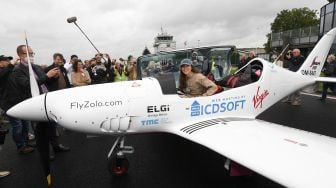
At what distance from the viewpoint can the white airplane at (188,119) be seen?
265 centimetres

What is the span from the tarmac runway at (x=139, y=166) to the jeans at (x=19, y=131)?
0.26 m

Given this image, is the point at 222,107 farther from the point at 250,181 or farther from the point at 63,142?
the point at 63,142

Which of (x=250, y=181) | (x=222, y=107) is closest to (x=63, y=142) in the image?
(x=222, y=107)

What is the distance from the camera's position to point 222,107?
3984mm

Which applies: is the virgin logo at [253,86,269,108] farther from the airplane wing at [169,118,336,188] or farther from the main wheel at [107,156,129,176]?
the main wheel at [107,156,129,176]

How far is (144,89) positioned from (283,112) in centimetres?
558

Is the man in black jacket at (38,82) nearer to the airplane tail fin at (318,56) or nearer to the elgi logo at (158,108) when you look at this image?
the elgi logo at (158,108)

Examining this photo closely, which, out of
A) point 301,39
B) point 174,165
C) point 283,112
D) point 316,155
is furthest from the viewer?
point 301,39

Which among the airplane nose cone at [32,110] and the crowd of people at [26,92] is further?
the crowd of people at [26,92]

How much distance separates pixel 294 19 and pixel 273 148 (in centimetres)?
7230

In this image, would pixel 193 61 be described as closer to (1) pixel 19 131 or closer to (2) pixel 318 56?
(2) pixel 318 56

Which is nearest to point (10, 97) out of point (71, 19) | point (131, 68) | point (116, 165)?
point (116, 165)

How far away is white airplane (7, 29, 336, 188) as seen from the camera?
265cm

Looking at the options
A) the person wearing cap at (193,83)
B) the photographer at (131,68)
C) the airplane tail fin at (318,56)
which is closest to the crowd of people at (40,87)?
the person wearing cap at (193,83)
